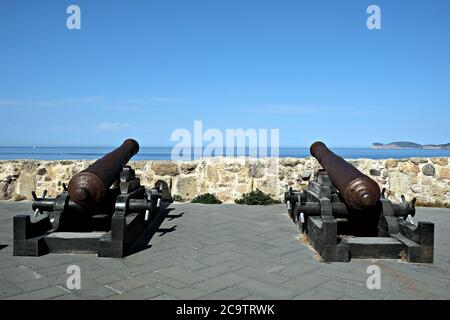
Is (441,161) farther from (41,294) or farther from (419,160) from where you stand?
(41,294)

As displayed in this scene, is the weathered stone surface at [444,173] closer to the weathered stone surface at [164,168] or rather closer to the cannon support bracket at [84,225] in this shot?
the weathered stone surface at [164,168]

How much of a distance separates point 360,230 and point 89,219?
13.8ft

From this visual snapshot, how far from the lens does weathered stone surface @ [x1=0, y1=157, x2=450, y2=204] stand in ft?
32.3

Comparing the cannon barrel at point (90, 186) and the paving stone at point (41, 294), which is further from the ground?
the cannon barrel at point (90, 186)

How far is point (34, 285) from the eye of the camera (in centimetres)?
370

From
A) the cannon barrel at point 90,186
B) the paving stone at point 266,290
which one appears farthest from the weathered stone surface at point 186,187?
the paving stone at point 266,290

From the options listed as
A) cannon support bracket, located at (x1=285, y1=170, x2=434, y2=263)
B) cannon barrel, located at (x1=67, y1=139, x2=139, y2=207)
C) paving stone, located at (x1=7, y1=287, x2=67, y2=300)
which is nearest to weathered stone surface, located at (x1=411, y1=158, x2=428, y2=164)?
cannon support bracket, located at (x1=285, y1=170, x2=434, y2=263)

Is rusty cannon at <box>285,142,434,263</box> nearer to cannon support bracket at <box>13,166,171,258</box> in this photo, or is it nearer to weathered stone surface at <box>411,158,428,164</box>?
cannon support bracket at <box>13,166,171,258</box>

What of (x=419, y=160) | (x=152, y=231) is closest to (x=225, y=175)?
(x=152, y=231)

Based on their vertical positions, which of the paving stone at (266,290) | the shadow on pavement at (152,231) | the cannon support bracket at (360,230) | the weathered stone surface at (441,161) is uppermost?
the weathered stone surface at (441,161)

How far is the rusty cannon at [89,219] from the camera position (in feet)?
15.6
